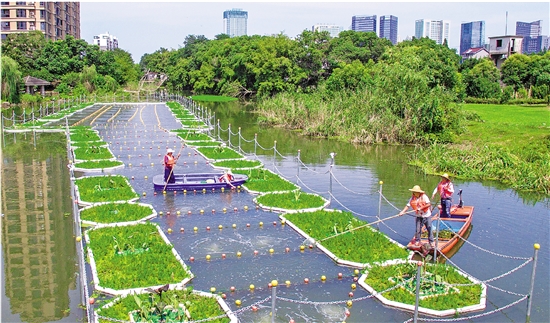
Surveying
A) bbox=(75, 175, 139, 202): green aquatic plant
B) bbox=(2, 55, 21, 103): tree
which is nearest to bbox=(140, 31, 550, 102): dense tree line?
bbox=(2, 55, 21, 103): tree

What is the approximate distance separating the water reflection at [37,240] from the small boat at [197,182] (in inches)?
124

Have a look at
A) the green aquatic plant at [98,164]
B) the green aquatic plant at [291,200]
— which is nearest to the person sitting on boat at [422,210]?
the green aquatic plant at [291,200]

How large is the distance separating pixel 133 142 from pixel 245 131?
10.2 meters

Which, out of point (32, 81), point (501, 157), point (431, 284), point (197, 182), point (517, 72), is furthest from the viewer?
point (32, 81)

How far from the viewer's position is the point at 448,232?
13766 mm

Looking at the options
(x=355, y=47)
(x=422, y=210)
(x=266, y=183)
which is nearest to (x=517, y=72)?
(x=355, y=47)

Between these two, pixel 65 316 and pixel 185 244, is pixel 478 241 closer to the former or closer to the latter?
pixel 185 244

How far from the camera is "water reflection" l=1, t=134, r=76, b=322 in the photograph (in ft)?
33.7

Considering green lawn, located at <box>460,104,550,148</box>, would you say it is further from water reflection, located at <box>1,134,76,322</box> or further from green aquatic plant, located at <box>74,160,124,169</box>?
water reflection, located at <box>1,134,76,322</box>

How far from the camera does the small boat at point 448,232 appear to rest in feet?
41.2

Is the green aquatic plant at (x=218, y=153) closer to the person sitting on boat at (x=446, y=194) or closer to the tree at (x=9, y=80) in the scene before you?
the person sitting on boat at (x=446, y=194)

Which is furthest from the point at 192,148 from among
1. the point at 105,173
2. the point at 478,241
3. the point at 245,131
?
the point at 478,241

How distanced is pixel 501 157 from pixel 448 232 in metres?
10.4

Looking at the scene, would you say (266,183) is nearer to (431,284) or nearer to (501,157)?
(431,284)
